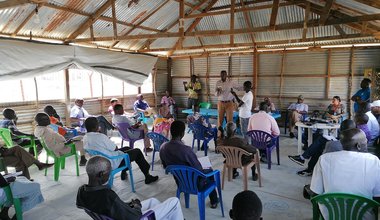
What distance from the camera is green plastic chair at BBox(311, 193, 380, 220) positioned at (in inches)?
77.6

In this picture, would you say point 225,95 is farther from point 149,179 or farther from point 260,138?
point 149,179

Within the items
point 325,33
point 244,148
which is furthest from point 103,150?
point 325,33

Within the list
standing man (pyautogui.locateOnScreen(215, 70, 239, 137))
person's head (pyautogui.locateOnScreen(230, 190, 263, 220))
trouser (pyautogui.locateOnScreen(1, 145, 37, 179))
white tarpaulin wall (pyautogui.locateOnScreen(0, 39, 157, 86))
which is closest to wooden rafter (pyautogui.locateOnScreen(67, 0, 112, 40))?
white tarpaulin wall (pyautogui.locateOnScreen(0, 39, 157, 86))

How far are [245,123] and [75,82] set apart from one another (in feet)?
18.1

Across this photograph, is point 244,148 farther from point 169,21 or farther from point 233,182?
point 169,21

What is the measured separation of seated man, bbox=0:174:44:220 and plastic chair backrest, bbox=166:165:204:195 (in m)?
1.57

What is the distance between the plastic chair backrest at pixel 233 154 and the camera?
3.61m

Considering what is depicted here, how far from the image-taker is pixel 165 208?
2344 millimetres

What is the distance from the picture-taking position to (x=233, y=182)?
4.25 m

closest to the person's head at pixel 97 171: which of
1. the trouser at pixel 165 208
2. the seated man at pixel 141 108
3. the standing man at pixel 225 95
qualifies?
the trouser at pixel 165 208

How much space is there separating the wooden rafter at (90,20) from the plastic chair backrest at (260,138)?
4463mm

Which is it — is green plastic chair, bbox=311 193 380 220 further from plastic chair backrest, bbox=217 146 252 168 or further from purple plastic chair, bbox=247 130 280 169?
purple plastic chair, bbox=247 130 280 169

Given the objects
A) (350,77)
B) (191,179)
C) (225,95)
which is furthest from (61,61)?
(350,77)

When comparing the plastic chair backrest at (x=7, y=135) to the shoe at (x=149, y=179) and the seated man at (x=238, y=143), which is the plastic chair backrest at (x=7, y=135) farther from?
the seated man at (x=238, y=143)
